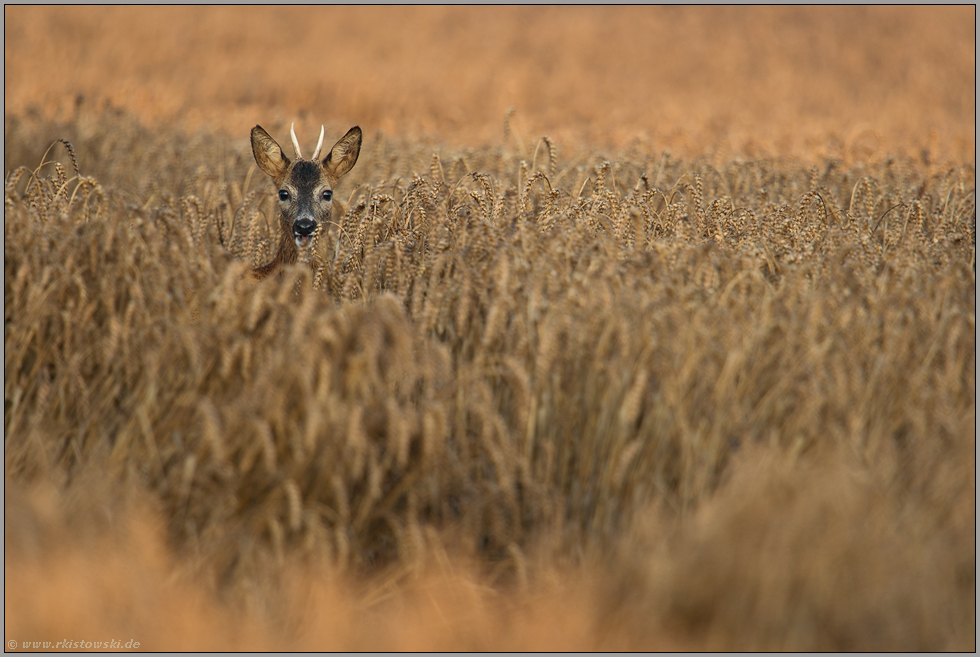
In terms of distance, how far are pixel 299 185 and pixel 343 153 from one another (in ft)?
1.50

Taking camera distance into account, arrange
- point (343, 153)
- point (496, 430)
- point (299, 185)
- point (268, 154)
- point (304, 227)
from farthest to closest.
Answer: point (343, 153), point (268, 154), point (299, 185), point (304, 227), point (496, 430)

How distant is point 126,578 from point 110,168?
281 inches

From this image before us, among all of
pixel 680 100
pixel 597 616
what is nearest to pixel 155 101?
pixel 680 100

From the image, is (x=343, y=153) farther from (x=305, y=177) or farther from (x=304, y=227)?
(x=304, y=227)

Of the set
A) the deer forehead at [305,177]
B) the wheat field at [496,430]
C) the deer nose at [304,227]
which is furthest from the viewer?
the deer forehead at [305,177]

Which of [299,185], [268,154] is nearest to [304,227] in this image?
[299,185]

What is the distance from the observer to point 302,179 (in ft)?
19.0

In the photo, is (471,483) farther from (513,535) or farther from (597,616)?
(597,616)

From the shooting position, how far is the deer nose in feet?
18.1

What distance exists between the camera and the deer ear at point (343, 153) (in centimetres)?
601

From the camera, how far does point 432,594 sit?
9.16 feet

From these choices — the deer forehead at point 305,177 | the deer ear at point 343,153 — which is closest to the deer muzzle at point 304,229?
the deer forehead at point 305,177

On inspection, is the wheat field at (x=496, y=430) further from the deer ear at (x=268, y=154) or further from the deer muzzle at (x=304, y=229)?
the deer ear at (x=268, y=154)

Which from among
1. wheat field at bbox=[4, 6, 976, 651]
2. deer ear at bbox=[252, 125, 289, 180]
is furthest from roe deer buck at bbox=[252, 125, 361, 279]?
wheat field at bbox=[4, 6, 976, 651]
